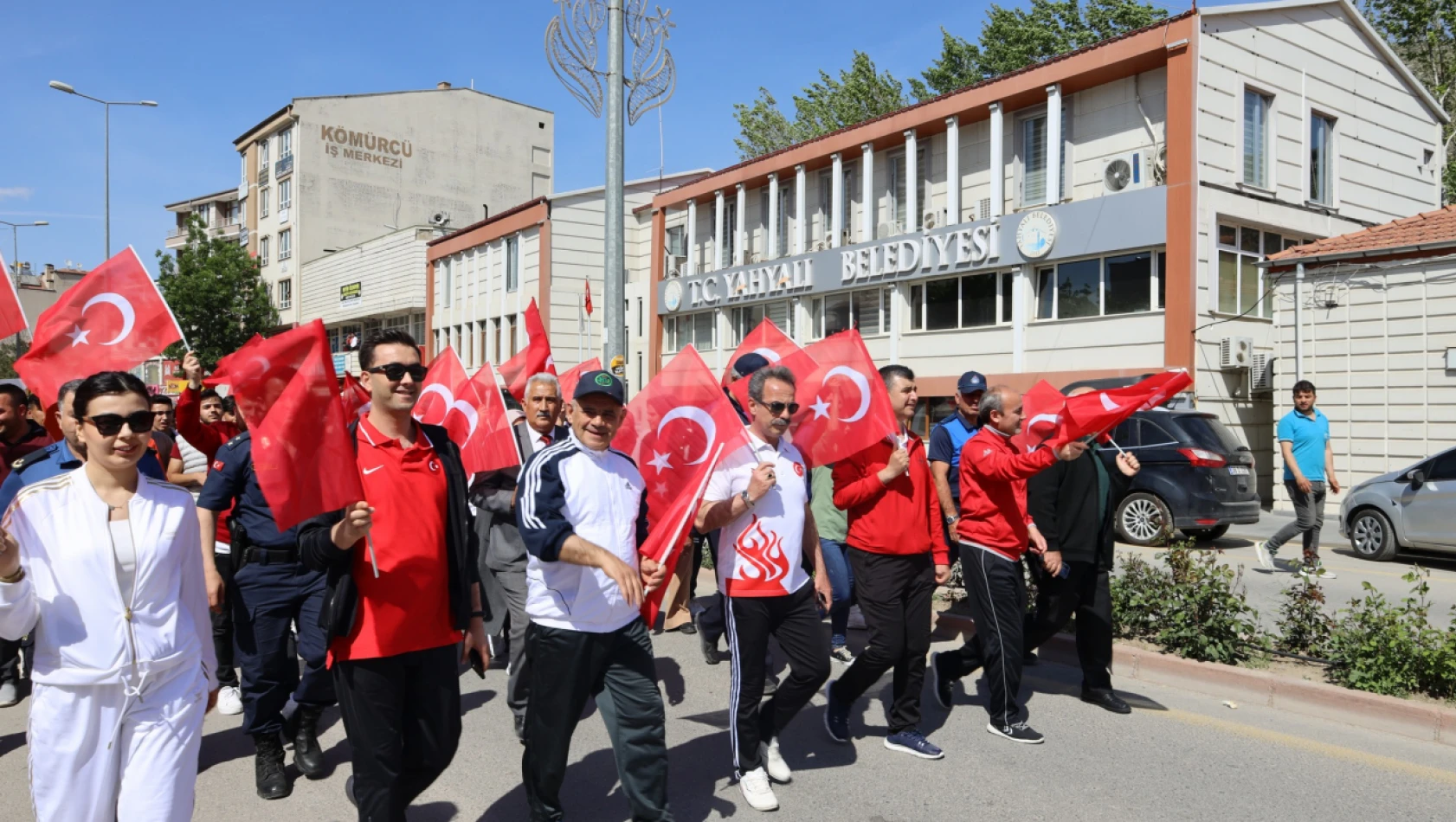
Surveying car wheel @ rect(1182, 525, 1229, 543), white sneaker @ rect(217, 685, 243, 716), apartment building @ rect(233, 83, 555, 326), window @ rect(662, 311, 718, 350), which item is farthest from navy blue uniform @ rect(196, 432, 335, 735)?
apartment building @ rect(233, 83, 555, 326)

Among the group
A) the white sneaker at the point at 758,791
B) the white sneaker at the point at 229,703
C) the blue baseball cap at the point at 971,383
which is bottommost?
the white sneaker at the point at 229,703

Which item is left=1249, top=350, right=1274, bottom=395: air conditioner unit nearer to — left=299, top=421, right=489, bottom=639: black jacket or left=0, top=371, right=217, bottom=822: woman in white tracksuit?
left=299, top=421, right=489, bottom=639: black jacket

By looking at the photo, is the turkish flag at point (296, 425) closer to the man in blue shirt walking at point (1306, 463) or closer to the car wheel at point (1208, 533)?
the man in blue shirt walking at point (1306, 463)

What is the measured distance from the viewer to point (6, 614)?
9.35 feet

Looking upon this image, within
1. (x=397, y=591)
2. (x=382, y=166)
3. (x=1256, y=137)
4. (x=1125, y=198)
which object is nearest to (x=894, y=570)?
(x=397, y=591)

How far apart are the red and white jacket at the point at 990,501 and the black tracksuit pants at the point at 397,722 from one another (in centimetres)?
273

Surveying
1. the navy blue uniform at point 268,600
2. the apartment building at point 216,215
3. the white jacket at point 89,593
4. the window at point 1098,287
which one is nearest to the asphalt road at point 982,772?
the navy blue uniform at point 268,600

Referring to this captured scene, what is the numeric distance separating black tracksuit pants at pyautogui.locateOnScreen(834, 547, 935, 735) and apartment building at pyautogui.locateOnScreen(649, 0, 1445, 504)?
14994 mm

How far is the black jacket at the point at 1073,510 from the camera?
18.7 feet

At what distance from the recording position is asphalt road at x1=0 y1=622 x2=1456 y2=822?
4520mm

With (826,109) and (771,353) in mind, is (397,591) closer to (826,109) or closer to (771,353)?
(771,353)

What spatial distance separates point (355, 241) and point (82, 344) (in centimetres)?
5547

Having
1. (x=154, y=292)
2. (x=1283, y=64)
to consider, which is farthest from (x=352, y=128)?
(x=154, y=292)

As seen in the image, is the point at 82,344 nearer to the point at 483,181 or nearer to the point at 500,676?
the point at 500,676
